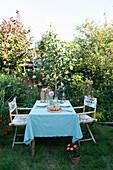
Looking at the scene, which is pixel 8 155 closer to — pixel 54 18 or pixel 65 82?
pixel 65 82

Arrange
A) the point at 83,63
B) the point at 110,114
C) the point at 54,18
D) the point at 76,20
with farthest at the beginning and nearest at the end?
1. the point at 76,20
2. the point at 83,63
3. the point at 54,18
4. the point at 110,114

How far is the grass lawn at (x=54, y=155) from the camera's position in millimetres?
2211

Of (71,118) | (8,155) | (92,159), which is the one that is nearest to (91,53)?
(71,118)

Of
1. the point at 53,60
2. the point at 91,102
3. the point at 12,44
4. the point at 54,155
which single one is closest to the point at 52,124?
the point at 54,155

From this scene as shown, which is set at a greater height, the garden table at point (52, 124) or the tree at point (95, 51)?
the tree at point (95, 51)

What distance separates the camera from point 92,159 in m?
2.38

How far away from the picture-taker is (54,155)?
2494 mm

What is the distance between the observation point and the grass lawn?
2.21 meters

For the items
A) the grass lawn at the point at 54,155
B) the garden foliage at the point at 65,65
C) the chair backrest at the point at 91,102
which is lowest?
the grass lawn at the point at 54,155

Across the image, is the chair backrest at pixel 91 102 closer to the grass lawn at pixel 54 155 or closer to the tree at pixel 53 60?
the grass lawn at pixel 54 155

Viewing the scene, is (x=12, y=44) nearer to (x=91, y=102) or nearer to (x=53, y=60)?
(x=53, y=60)

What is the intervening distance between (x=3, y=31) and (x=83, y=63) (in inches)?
126

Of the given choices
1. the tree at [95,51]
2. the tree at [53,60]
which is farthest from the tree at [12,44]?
the tree at [95,51]

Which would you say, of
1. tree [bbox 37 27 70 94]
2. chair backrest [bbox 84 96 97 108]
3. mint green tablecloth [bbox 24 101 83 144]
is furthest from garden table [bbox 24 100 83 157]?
tree [bbox 37 27 70 94]
